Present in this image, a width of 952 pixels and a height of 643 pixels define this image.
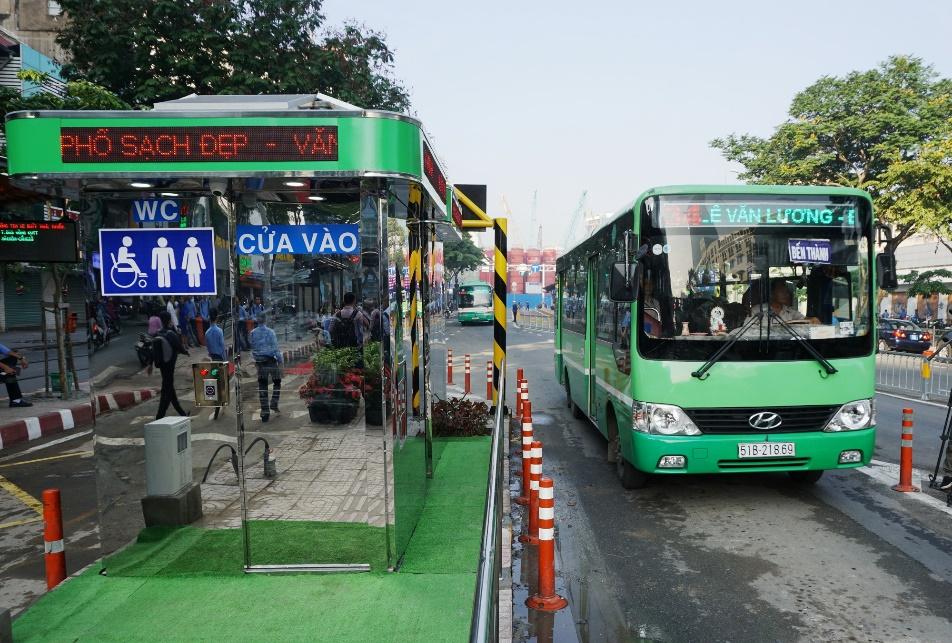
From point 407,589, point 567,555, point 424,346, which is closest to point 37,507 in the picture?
point 424,346

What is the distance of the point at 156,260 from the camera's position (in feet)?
16.1

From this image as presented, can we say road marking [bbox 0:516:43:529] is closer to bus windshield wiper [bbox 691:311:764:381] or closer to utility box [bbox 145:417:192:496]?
utility box [bbox 145:417:192:496]

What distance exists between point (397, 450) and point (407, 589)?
1003 millimetres

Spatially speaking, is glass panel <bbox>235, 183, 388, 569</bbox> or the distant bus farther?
the distant bus

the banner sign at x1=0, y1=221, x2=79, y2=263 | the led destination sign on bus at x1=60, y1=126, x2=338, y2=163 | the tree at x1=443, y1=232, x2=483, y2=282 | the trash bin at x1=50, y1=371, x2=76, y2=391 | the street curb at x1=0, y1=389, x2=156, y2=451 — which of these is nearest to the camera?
the led destination sign on bus at x1=60, y1=126, x2=338, y2=163

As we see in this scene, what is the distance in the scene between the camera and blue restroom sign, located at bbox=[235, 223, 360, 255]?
4875mm

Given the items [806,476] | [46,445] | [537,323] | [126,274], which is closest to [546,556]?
[126,274]

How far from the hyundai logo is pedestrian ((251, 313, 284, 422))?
4.31m

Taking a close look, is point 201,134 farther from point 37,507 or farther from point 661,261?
point 37,507

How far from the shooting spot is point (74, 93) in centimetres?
1151

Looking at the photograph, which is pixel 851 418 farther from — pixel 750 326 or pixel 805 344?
pixel 750 326

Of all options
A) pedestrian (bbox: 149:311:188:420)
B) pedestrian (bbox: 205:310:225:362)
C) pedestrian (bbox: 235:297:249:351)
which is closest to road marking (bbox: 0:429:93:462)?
pedestrian (bbox: 149:311:188:420)

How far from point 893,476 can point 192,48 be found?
15416mm

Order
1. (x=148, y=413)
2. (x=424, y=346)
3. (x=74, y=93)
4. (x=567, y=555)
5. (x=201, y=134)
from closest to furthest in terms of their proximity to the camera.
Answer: (x=201, y=134), (x=148, y=413), (x=567, y=555), (x=424, y=346), (x=74, y=93)
